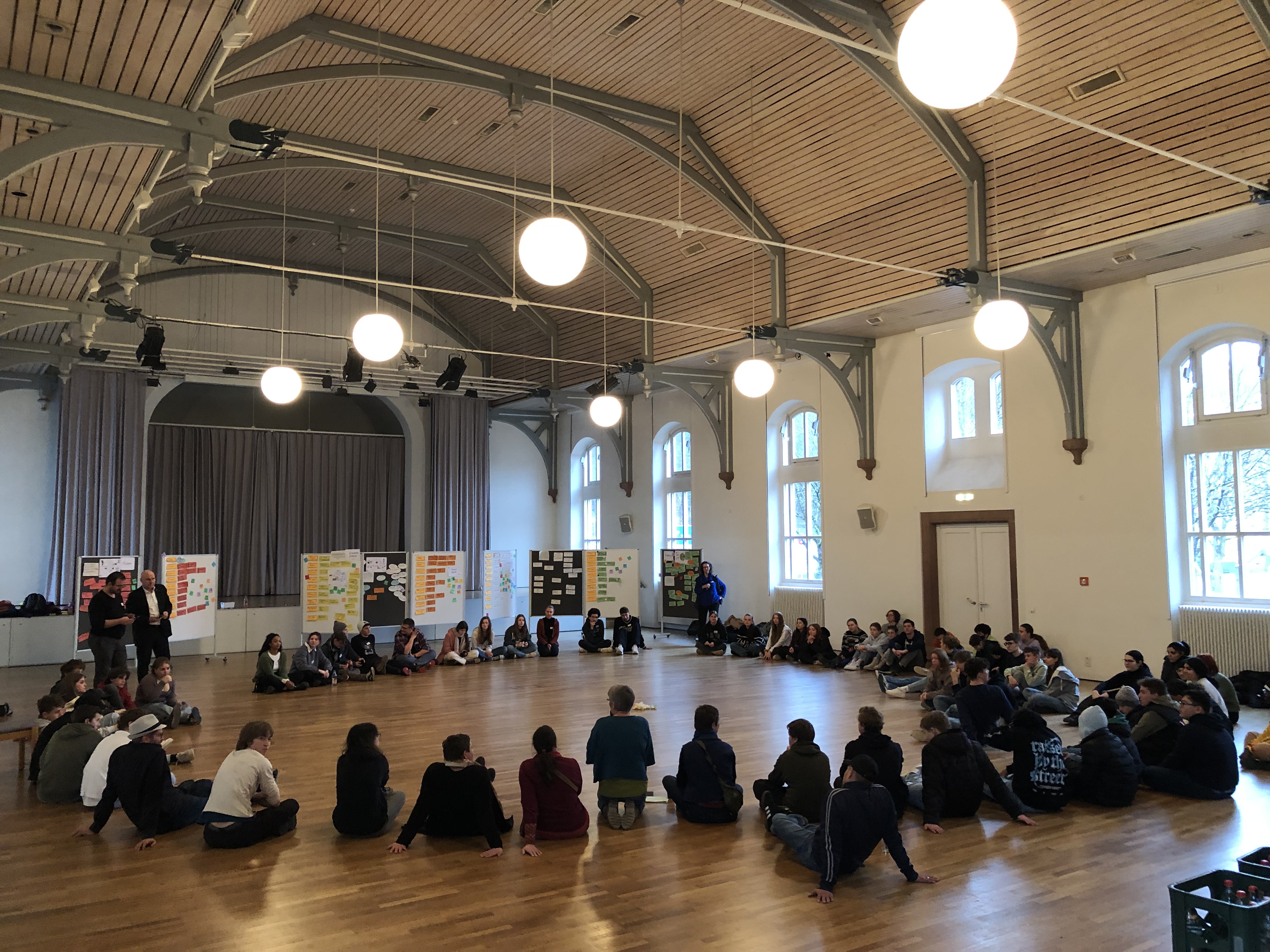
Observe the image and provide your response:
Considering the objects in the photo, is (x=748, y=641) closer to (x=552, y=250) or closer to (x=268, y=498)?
(x=268, y=498)

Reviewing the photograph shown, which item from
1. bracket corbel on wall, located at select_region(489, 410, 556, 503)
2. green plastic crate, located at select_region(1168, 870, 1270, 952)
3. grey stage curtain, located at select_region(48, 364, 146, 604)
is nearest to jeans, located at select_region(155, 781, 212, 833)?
green plastic crate, located at select_region(1168, 870, 1270, 952)

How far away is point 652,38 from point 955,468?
728cm

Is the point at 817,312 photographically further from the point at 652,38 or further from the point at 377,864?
the point at 377,864

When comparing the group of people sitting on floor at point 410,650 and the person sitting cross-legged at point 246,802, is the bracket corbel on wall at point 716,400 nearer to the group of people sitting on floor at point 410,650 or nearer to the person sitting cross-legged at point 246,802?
the group of people sitting on floor at point 410,650

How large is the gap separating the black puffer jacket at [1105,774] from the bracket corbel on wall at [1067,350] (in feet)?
20.8

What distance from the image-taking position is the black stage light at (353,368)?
15.8m

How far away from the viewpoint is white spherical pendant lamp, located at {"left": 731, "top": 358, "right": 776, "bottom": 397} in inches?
401

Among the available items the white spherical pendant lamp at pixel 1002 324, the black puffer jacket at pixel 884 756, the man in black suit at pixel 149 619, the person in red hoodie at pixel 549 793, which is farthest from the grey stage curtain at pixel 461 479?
the black puffer jacket at pixel 884 756

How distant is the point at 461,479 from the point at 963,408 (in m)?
10.4

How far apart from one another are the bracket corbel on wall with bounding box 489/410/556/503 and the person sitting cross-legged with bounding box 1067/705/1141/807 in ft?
53.7

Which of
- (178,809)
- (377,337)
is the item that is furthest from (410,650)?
(178,809)

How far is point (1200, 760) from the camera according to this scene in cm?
635

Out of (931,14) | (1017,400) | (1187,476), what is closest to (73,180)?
(931,14)

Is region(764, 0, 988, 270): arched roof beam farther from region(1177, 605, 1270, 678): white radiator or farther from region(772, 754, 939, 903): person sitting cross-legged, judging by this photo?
region(772, 754, 939, 903): person sitting cross-legged
